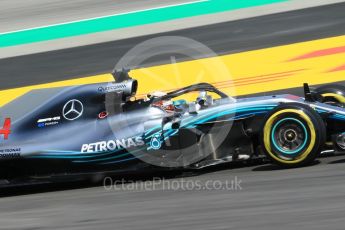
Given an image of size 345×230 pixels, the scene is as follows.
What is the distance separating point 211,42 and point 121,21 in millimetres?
3014

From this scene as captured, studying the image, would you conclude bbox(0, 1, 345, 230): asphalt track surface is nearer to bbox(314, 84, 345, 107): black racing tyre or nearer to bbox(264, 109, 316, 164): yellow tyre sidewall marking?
bbox(264, 109, 316, 164): yellow tyre sidewall marking

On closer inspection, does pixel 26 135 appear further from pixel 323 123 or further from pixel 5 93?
pixel 5 93

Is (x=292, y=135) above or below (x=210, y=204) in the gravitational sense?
above

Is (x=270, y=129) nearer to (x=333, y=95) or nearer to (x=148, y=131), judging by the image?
(x=148, y=131)

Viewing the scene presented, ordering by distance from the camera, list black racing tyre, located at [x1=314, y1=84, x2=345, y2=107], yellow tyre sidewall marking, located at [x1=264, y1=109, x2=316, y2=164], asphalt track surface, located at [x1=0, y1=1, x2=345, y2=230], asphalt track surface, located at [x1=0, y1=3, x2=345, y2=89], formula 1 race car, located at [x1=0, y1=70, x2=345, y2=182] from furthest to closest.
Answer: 1. asphalt track surface, located at [x1=0, y1=3, x2=345, y2=89]
2. black racing tyre, located at [x1=314, y1=84, x2=345, y2=107]
3. formula 1 race car, located at [x1=0, y1=70, x2=345, y2=182]
4. yellow tyre sidewall marking, located at [x1=264, y1=109, x2=316, y2=164]
5. asphalt track surface, located at [x1=0, y1=1, x2=345, y2=230]

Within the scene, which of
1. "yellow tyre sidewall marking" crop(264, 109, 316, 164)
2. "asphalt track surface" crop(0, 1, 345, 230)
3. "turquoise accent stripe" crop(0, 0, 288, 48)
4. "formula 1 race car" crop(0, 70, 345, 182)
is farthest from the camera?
"turquoise accent stripe" crop(0, 0, 288, 48)

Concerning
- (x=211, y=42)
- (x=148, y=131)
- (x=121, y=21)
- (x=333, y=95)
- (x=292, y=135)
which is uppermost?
(x=121, y=21)

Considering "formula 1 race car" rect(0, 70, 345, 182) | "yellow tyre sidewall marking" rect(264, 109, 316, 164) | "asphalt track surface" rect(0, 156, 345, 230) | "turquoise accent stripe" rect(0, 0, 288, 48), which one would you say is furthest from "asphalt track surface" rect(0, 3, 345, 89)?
"yellow tyre sidewall marking" rect(264, 109, 316, 164)

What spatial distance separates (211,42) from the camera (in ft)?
45.4

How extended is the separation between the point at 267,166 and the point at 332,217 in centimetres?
211

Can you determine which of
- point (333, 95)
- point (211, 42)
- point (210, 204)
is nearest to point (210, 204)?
point (210, 204)

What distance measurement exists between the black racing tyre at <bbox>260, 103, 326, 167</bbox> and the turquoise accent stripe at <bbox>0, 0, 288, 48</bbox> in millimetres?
8697

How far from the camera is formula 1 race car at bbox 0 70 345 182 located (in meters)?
7.06

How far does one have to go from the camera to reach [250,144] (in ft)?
24.5
